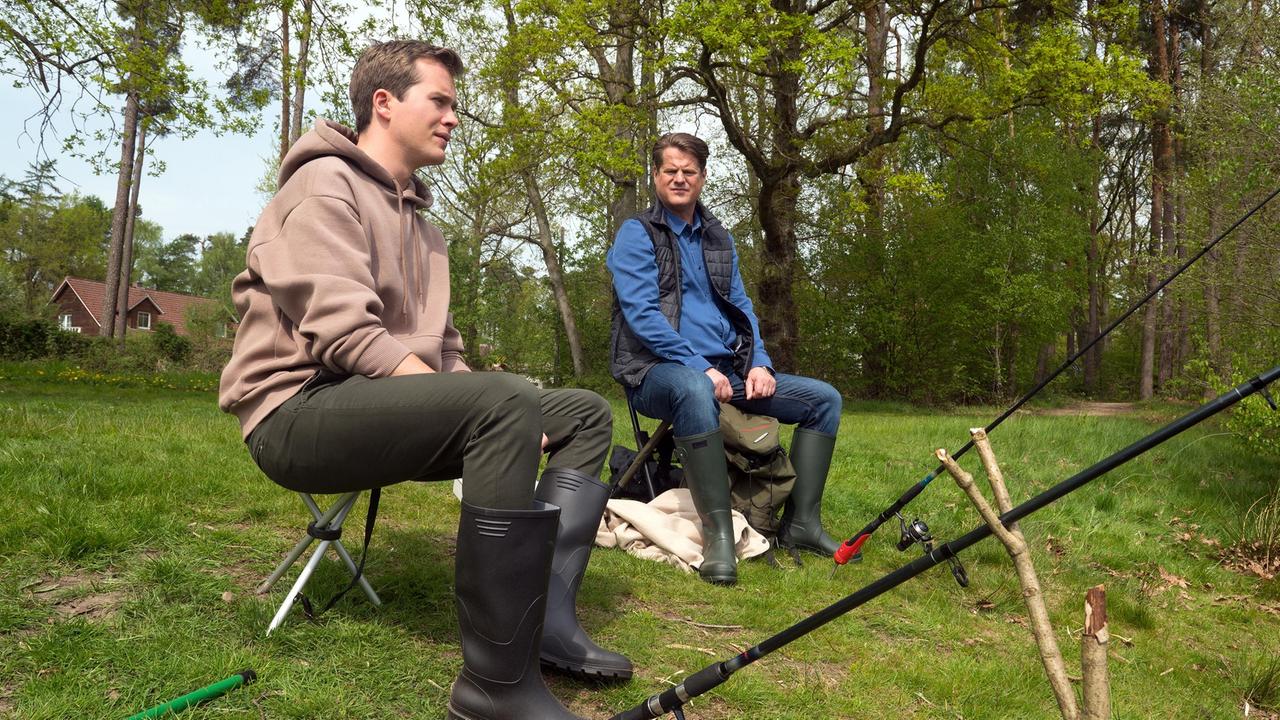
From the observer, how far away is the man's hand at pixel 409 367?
78.7 inches

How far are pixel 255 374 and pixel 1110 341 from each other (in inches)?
1288

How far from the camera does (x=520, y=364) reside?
22375mm

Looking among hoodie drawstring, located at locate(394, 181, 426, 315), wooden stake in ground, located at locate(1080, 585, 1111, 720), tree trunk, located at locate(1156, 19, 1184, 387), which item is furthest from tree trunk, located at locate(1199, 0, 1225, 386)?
wooden stake in ground, located at locate(1080, 585, 1111, 720)

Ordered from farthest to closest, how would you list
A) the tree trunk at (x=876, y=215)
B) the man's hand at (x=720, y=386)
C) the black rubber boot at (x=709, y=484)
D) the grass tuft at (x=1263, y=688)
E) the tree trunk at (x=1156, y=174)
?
the tree trunk at (x=1156, y=174), the tree trunk at (x=876, y=215), the man's hand at (x=720, y=386), the black rubber boot at (x=709, y=484), the grass tuft at (x=1263, y=688)

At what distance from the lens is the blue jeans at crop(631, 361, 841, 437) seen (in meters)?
3.54

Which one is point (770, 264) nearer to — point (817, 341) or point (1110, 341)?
point (817, 341)

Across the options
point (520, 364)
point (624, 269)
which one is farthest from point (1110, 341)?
point (624, 269)

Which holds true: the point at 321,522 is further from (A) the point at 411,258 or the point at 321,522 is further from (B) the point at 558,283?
(B) the point at 558,283

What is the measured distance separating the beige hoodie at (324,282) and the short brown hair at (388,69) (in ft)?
0.36

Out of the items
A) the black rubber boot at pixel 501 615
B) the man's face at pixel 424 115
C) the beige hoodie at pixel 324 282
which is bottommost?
the black rubber boot at pixel 501 615

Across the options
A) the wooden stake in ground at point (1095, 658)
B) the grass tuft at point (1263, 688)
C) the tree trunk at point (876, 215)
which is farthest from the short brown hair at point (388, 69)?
the tree trunk at point (876, 215)

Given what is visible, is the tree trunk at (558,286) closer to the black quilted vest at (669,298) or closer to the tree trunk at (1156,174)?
the tree trunk at (1156,174)

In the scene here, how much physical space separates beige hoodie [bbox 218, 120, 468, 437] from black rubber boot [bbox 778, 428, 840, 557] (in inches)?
82.7

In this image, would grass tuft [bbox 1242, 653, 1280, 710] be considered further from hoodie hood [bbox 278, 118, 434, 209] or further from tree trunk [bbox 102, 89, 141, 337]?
tree trunk [bbox 102, 89, 141, 337]
